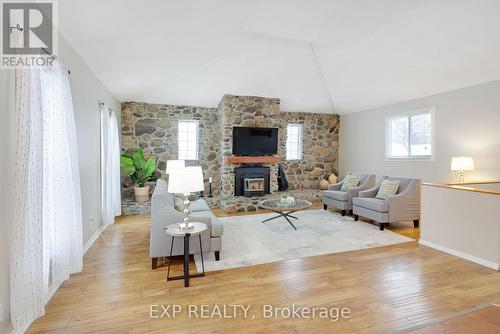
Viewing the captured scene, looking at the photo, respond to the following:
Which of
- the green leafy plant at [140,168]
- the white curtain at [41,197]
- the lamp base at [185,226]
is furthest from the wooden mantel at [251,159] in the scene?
the white curtain at [41,197]

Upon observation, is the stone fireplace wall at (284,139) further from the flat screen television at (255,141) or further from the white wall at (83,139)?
the white wall at (83,139)

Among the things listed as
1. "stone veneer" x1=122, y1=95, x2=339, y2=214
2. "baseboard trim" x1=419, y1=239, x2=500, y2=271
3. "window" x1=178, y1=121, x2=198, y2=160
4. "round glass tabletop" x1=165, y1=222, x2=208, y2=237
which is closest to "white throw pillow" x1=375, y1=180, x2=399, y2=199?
"baseboard trim" x1=419, y1=239, x2=500, y2=271

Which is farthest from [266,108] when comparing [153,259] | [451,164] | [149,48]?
[153,259]

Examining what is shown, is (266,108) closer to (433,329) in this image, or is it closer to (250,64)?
(250,64)

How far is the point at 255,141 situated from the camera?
21.6ft

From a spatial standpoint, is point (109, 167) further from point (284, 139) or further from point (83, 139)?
point (284, 139)

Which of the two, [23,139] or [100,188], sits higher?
[23,139]

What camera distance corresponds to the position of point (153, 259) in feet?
9.92

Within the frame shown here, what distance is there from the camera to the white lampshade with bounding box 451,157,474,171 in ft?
15.0

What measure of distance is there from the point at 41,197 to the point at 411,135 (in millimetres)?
6944

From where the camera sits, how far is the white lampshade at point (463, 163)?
4566mm

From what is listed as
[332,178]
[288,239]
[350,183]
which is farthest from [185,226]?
[332,178]

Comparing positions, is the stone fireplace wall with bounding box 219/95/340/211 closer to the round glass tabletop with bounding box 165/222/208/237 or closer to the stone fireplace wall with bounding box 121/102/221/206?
the stone fireplace wall with bounding box 121/102/221/206

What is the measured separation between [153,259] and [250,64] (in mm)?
4046
